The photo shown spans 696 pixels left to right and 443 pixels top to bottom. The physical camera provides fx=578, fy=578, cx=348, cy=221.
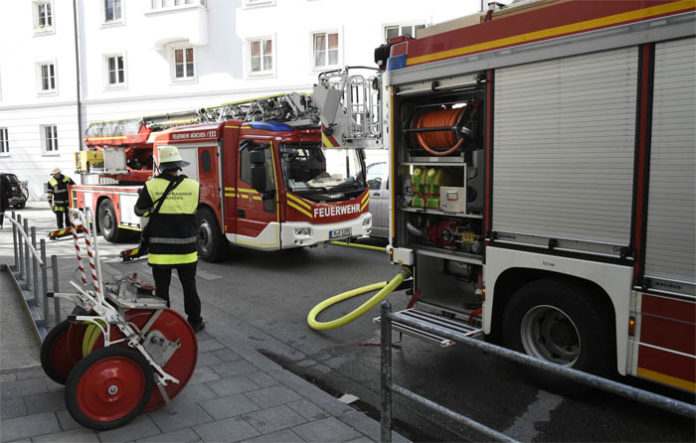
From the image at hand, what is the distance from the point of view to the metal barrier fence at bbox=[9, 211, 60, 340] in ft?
18.5

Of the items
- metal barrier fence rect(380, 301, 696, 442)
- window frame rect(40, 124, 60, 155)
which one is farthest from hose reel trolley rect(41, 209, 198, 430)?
window frame rect(40, 124, 60, 155)

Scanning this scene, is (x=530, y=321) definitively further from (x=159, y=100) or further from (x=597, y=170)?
(x=159, y=100)

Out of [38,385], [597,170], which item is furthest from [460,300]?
[38,385]

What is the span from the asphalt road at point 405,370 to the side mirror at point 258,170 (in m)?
1.52

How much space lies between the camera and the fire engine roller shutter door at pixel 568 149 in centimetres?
403

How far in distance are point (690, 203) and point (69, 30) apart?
2813 centimetres

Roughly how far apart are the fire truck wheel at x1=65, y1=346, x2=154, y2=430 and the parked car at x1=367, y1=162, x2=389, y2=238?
818 centimetres

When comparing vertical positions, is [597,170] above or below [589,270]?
above

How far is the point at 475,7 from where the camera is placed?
18203mm

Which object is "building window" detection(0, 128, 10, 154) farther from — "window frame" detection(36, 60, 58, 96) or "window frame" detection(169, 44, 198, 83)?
"window frame" detection(169, 44, 198, 83)

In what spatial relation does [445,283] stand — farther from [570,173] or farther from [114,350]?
[114,350]

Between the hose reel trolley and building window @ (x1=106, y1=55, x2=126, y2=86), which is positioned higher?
building window @ (x1=106, y1=55, x2=126, y2=86)

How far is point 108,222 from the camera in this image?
1389 centimetres

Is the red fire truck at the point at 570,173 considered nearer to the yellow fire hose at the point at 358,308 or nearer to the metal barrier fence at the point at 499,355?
the yellow fire hose at the point at 358,308
